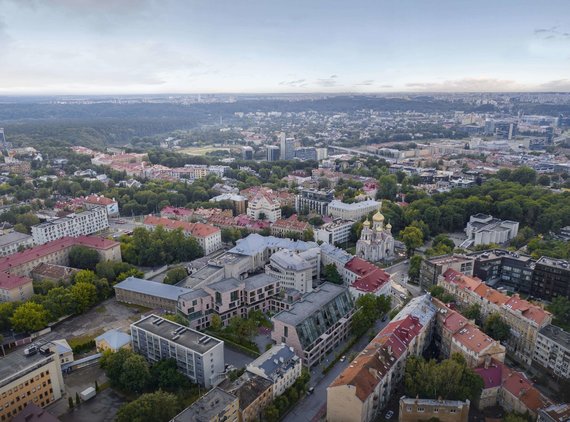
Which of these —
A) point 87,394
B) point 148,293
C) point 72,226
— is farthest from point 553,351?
point 72,226

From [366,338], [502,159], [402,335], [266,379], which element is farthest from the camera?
[502,159]

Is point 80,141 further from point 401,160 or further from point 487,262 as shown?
point 487,262

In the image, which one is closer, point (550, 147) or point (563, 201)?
point (563, 201)

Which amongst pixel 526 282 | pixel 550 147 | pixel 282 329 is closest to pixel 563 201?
pixel 526 282

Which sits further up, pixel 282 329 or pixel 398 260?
pixel 282 329

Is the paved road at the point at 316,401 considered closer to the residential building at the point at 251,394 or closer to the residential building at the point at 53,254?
the residential building at the point at 251,394

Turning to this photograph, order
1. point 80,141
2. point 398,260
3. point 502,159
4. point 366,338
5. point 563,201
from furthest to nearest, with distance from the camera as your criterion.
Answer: point 80,141
point 502,159
point 563,201
point 398,260
point 366,338

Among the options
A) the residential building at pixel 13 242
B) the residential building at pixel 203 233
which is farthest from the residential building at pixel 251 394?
the residential building at pixel 13 242

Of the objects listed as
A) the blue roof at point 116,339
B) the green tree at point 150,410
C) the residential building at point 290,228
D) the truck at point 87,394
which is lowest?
the truck at point 87,394
